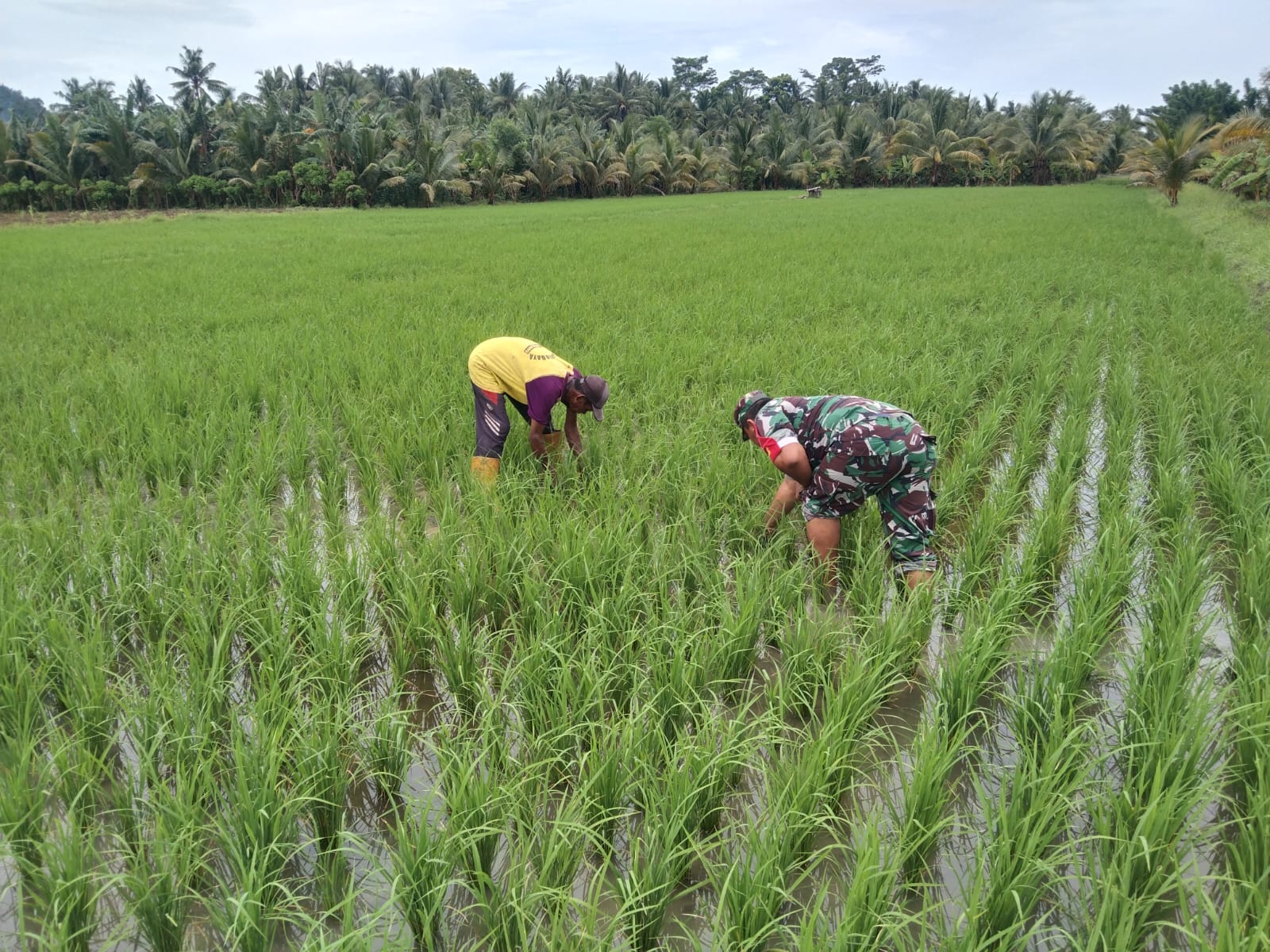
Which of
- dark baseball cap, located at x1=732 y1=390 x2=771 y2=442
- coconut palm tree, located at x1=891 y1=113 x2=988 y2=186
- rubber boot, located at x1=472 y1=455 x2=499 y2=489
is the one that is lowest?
rubber boot, located at x1=472 y1=455 x2=499 y2=489

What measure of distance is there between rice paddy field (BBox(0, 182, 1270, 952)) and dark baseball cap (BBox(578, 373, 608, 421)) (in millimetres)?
397

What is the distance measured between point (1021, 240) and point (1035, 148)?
2507cm

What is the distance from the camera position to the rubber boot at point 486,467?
130 inches

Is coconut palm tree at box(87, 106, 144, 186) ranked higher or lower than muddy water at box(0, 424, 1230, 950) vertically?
higher

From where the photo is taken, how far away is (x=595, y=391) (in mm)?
3045

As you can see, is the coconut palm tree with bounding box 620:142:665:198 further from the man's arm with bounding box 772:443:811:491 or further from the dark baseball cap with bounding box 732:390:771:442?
the man's arm with bounding box 772:443:811:491

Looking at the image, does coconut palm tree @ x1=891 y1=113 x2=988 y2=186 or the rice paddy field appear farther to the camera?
coconut palm tree @ x1=891 y1=113 x2=988 y2=186

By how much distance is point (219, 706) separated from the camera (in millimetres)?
1980

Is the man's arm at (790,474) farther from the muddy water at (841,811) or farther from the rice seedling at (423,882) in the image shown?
the rice seedling at (423,882)

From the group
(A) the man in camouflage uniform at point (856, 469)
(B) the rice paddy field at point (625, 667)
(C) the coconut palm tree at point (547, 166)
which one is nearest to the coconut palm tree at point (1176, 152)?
(C) the coconut palm tree at point (547, 166)

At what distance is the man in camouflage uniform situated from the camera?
2627 mm

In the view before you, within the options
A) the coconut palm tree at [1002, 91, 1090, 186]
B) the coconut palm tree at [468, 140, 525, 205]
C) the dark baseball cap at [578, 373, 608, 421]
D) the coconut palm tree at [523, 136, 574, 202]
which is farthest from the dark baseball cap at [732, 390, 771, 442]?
the coconut palm tree at [1002, 91, 1090, 186]

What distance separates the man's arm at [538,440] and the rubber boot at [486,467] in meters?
0.19

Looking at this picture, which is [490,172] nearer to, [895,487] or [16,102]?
[895,487]
